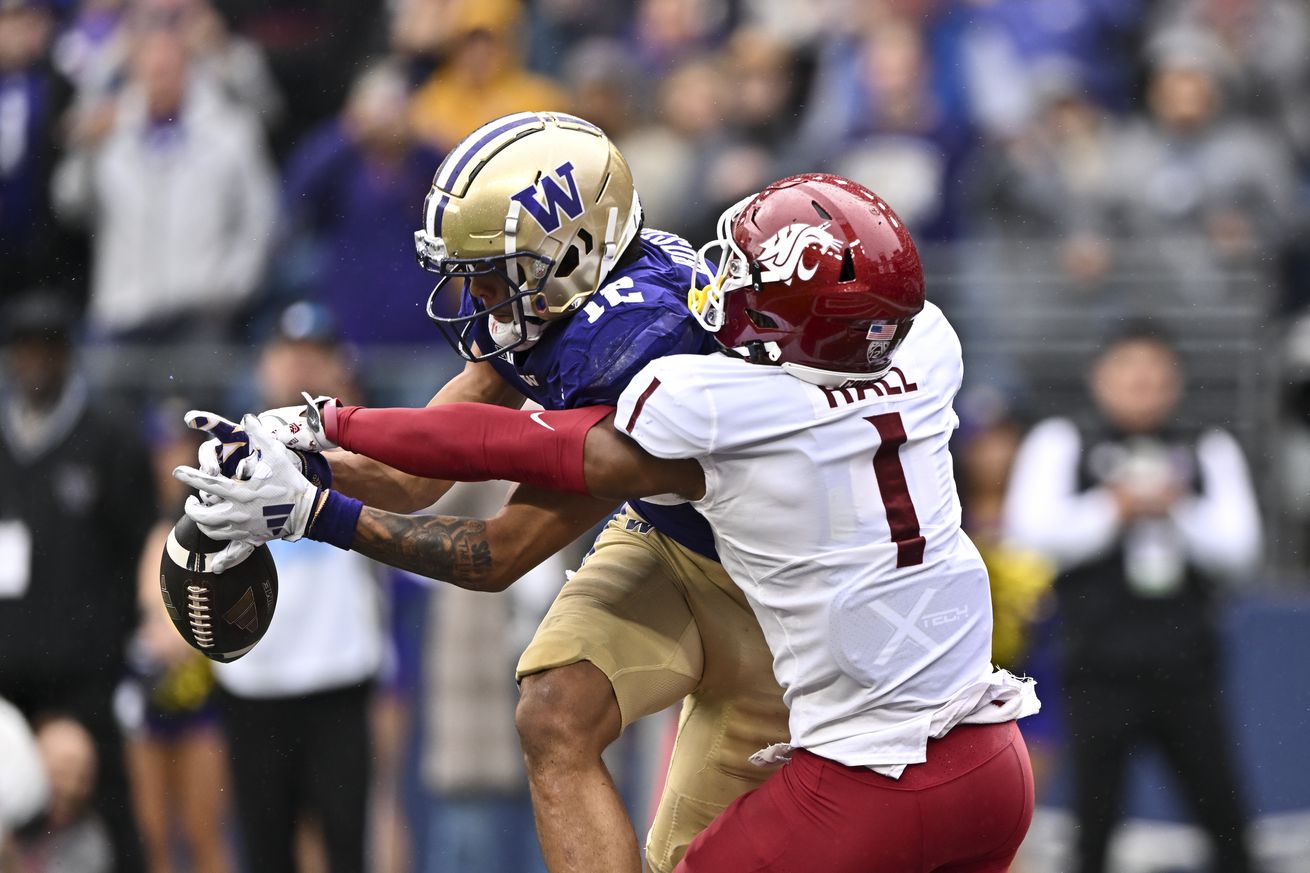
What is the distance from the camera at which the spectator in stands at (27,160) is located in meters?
8.85

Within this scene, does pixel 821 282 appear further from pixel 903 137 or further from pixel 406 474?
pixel 903 137

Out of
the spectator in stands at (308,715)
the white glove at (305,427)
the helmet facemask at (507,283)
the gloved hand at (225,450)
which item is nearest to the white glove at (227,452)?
the gloved hand at (225,450)

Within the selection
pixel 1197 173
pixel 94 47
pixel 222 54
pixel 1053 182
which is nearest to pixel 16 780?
pixel 222 54

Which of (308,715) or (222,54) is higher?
(222,54)

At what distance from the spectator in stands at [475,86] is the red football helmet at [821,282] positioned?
485cm

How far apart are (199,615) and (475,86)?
5070mm

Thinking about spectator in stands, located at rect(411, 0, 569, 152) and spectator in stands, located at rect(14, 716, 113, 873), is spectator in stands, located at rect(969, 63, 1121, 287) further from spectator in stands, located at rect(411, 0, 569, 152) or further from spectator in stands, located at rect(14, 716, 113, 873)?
spectator in stands, located at rect(14, 716, 113, 873)

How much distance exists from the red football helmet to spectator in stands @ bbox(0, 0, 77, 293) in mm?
5849

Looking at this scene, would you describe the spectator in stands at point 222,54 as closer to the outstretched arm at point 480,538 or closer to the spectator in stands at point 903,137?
the spectator in stands at point 903,137

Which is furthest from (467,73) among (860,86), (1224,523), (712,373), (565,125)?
(712,373)

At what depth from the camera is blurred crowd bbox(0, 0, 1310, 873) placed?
22.3ft

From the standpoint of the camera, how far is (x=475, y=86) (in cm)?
862

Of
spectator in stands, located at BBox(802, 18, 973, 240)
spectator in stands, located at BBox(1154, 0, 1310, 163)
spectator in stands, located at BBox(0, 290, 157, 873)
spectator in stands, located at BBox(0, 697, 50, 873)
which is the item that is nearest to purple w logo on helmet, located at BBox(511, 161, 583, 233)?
spectator in stands, located at BBox(0, 697, 50, 873)

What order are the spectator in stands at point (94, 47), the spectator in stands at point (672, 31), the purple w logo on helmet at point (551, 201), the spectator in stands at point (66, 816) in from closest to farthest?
the purple w logo on helmet at point (551, 201), the spectator in stands at point (66, 816), the spectator in stands at point (672, 31), the spectator in stands at point (94, 47)
